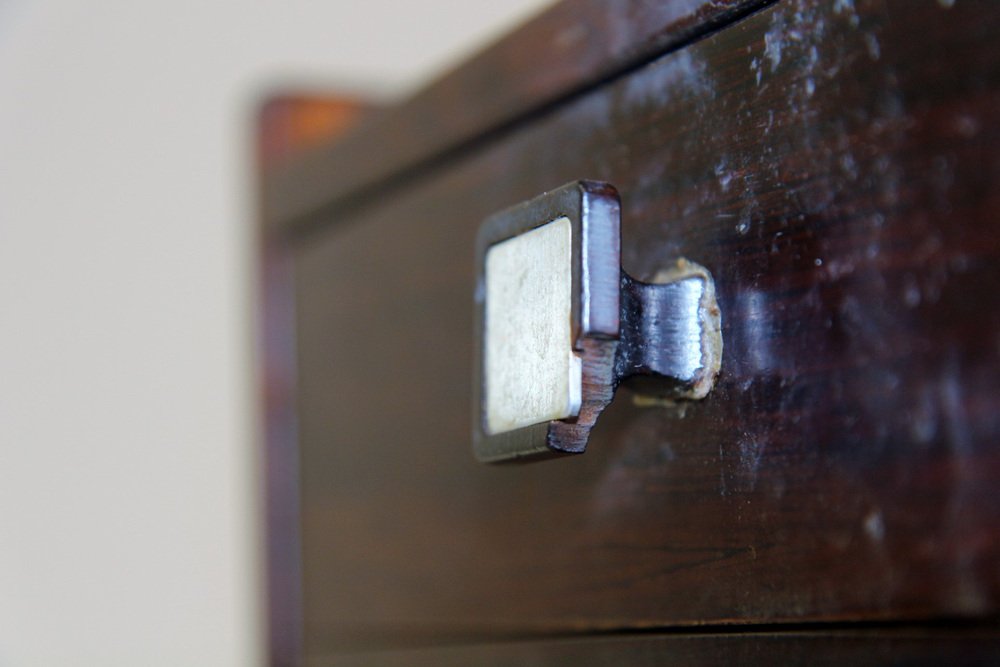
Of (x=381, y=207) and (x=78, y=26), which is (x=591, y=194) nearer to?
(x=381, y=207)

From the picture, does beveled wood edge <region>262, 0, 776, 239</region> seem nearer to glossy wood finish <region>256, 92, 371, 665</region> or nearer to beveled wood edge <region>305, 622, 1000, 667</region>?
glossy wood finish <region>256, 92, 371, 665</region>

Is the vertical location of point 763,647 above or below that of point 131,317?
below

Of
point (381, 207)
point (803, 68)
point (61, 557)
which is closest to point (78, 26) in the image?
point (61, 557)

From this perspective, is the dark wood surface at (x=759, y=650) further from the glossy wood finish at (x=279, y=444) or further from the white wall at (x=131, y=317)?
the white wall at (x=131, y=317)

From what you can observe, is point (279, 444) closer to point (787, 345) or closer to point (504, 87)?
point (504, 87)

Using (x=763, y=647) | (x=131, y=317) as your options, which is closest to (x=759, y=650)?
(x=763, y=647)

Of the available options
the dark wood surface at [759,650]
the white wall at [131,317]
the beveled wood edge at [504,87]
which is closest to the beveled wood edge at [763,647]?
the dark wood surface at [759,650]
